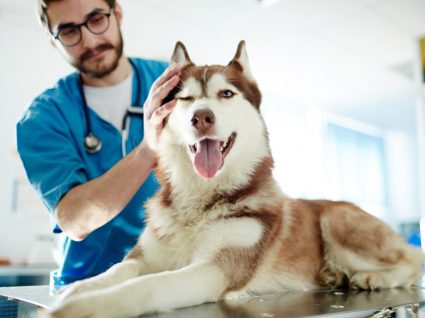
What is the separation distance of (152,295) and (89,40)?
1074 millimetres

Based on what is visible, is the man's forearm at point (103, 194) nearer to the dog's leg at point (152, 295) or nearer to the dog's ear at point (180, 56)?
the dog's ear at point (180, 56)

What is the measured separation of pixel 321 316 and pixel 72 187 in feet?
2.97

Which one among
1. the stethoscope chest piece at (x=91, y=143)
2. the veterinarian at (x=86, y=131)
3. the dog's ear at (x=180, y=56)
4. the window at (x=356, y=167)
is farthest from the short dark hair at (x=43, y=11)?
the window at (x=356, y=167)

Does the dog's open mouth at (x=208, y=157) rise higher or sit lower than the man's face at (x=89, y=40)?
lower

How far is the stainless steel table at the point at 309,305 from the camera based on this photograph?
766 millimetres

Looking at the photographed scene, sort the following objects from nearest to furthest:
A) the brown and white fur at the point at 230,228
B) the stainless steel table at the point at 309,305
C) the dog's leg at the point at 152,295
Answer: the dog's leg at the point at 152,295
the stainless steel table at the point at 309,305
the brown and white fur at the point at 230,228

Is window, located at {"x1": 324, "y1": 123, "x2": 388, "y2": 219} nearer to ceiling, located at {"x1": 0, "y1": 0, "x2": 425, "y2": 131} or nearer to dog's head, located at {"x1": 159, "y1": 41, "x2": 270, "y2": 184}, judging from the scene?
ceiling, located at {"x1": 0, "y1": 0, "x2": 425, "y2": 131}

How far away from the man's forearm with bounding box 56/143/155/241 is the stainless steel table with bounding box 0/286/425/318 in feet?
0.91

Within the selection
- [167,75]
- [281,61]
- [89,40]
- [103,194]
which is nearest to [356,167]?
[281,61]

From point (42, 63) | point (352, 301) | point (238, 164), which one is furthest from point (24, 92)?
point (352, 301)

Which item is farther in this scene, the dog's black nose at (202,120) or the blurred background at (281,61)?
the blurred background at (281,61)

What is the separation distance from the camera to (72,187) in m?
1.35

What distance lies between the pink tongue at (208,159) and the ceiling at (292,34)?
8.04ft

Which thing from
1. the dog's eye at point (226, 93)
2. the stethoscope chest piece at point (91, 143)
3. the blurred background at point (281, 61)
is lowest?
the stethoscope chest piece at point (91, 143)
